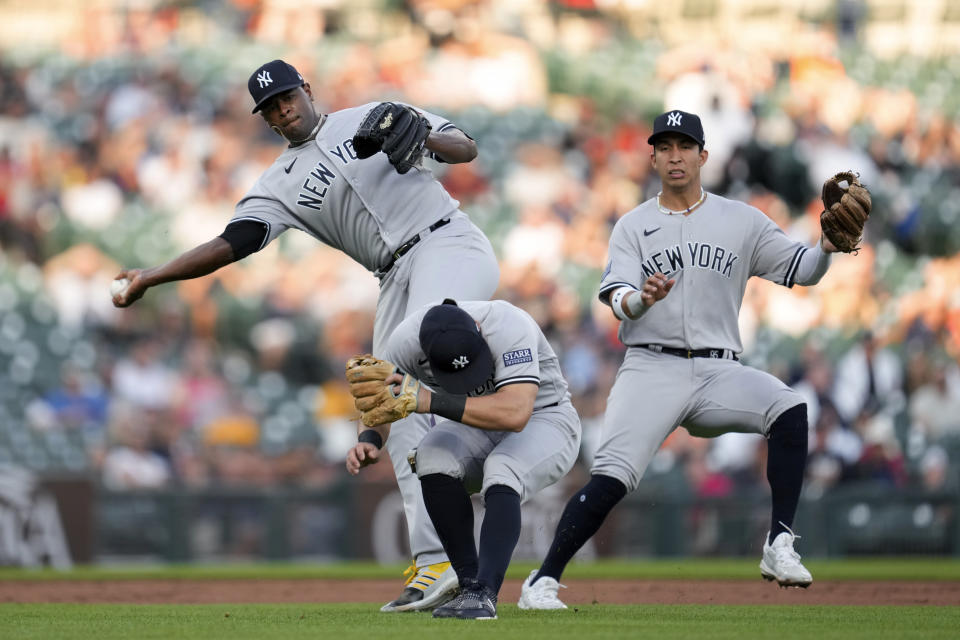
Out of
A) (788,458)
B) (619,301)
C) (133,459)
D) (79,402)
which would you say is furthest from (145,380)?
(788,458)

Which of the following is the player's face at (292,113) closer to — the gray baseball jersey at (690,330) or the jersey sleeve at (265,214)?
the jersey sleeve at (265,214)

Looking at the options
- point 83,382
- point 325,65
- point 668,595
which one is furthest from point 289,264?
point 668,595

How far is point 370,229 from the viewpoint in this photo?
5.92 m

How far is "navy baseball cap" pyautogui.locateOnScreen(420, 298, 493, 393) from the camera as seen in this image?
4781 millimetres

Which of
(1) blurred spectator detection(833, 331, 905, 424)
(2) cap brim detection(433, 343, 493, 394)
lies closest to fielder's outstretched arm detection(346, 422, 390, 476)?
(2) cap brim detection(433, 343, 493, 394)

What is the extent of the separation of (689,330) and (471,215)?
8464mm

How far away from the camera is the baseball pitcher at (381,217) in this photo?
5547 mm

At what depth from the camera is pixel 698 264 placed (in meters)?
5.73

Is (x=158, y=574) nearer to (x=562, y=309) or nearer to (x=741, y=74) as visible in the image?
(x=562, y=309)

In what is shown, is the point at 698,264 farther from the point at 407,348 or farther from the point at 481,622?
the point at 481,622

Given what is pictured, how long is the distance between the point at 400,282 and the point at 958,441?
303 inches

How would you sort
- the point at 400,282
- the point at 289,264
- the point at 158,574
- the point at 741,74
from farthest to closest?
the point at 741,74, the point at 289,264, the point at 158,574, the point at 400,282

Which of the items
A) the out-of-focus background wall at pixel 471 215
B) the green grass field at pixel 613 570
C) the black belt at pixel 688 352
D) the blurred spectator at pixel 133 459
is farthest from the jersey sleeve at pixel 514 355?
the blurred spectator at pixel 133 459

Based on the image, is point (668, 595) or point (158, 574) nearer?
point (668, 595)
